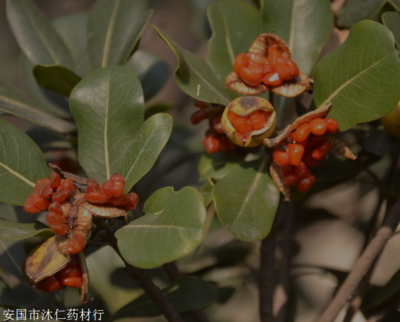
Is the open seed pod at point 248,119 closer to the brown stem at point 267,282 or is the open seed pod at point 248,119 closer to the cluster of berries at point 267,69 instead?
the cluster of berries at point 267,69

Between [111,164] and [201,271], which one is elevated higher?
[111,164]

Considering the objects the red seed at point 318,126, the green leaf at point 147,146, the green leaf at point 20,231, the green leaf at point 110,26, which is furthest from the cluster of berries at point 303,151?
the green leaf at point 110,26

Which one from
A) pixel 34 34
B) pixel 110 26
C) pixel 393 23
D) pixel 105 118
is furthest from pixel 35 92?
pixel 393 23

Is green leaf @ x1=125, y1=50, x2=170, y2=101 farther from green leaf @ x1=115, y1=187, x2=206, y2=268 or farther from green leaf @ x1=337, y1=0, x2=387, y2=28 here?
green leaf @ x1=115, y1=187, x2=206, y2=268

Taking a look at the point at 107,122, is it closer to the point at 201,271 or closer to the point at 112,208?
the point at 112,208

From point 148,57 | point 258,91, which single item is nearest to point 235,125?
point 258,91
